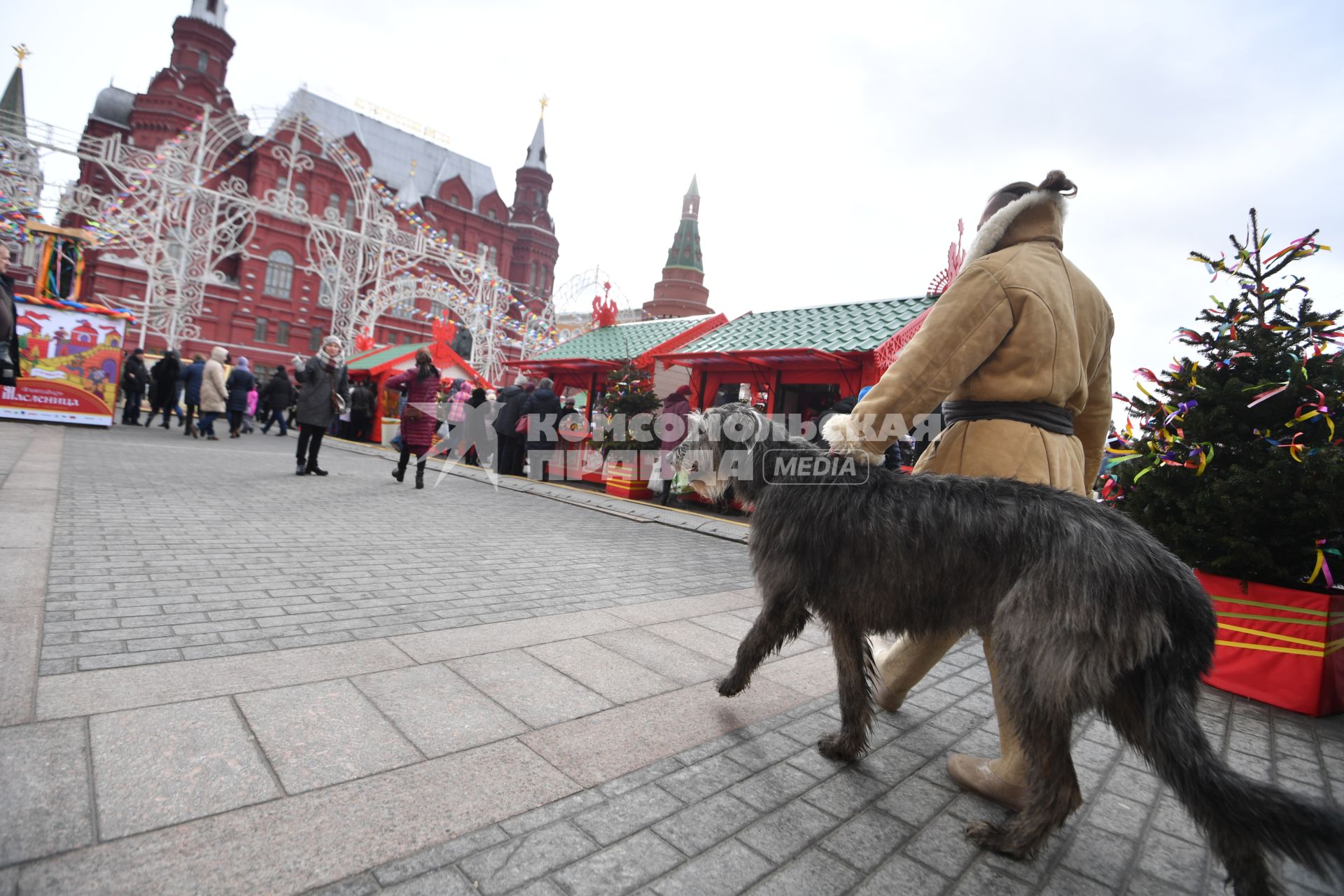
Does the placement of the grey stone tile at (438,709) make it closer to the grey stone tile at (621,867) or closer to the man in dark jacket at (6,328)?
the grey stone tile at (621,867)

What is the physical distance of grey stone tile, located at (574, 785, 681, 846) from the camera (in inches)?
77.2

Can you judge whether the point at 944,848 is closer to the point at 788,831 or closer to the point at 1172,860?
the point at 788,831

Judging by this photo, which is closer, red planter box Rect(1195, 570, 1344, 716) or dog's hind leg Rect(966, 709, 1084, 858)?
dog's hind leg Rect(966, 709, 1084, 858)

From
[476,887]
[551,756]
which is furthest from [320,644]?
[476,887]

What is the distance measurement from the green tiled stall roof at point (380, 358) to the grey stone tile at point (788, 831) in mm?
18731

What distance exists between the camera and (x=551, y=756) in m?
2.38

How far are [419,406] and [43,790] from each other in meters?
7.97

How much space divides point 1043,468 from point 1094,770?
1.30 meters

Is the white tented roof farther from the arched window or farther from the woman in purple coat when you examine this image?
the woman in purple coat

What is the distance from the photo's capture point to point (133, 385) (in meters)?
15.6

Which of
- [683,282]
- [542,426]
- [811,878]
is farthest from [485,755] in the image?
[683,282]

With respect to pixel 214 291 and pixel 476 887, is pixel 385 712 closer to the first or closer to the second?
pixel 476 887

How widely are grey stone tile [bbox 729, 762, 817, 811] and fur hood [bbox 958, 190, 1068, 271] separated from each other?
1.97m

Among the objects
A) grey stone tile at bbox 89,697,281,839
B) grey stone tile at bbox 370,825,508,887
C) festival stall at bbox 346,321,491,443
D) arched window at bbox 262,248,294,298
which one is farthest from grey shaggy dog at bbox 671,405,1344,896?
arched window at bbox 262,248,294,298
